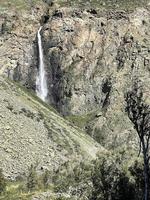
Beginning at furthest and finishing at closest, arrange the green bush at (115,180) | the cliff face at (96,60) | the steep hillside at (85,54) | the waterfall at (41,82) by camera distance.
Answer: the waterfall at (41,82)
the steep hillside at (85,54)
the cliff face at (96,60)
the green bush at (115,180)

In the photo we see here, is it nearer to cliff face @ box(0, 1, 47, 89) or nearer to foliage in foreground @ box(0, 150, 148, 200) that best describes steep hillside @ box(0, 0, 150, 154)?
cliff face @ box(0, 1, 47, 89)

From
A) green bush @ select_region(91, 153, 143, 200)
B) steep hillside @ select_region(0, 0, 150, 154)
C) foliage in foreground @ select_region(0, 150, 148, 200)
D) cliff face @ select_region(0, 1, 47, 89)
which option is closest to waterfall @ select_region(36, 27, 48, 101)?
steep hillside @ select_region(0, 0, 150, 154)

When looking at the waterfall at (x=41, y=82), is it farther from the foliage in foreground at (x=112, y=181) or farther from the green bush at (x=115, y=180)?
the green bush at (x=115, y=180)

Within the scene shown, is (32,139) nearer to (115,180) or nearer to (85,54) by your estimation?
(115,180)

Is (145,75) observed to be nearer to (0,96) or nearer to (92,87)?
(92,87)

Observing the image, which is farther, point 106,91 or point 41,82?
point 41,82

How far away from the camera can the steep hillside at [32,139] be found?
118m

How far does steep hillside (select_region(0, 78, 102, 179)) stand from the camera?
118m

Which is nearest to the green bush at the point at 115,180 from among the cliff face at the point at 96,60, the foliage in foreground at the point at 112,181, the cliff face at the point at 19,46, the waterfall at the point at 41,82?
the foliage in foreground at the point at 112,181

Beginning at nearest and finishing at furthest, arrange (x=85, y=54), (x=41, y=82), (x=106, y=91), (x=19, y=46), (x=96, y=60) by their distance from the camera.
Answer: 1. (x=106, y=91)
2. (x=96, y=60)
3. (x=41, y=82)
4. (x=85, y=54)
5. (x=19, y=46)

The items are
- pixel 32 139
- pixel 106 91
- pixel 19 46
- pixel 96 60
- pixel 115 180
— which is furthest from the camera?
pixel 19 46

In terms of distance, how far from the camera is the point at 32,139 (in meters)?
125

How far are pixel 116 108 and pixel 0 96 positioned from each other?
43651mm

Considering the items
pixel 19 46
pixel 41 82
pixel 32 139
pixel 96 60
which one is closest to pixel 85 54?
pixel 96 60
